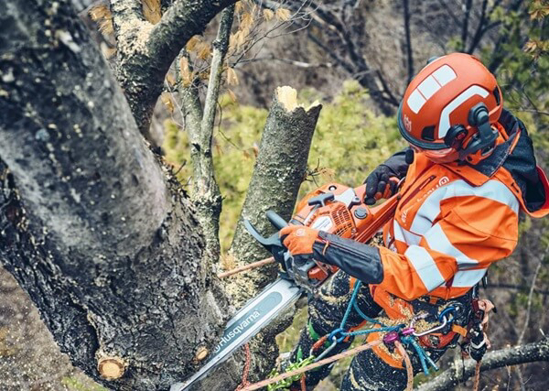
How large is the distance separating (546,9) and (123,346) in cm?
325

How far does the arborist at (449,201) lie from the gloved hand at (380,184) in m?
0.25

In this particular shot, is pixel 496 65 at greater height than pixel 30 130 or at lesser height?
lesser

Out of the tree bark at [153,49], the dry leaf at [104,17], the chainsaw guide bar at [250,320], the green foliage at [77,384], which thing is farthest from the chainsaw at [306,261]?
the green foliage at [77,384]

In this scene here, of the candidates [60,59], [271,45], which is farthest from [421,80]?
[271,45]

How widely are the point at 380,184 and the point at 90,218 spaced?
193 centimetres

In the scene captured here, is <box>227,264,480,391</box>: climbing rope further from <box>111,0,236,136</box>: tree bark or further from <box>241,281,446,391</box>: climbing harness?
<box>111,0,236,136</box>: tree bark

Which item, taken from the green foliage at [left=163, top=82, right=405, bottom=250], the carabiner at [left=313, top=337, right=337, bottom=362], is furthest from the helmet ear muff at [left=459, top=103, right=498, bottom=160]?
the green foliage at [left=163, top=82, right=405, bottom=250]

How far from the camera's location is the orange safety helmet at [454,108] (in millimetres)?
2410

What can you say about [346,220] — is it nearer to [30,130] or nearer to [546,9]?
[30,130]

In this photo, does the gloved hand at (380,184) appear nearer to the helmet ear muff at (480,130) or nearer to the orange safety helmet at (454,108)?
the orange safety helmet at (454,108)

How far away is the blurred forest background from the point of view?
130 inches

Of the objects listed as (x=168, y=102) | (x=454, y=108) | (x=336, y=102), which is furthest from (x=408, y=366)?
(x=336, y=102)

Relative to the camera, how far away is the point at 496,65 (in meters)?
6.16

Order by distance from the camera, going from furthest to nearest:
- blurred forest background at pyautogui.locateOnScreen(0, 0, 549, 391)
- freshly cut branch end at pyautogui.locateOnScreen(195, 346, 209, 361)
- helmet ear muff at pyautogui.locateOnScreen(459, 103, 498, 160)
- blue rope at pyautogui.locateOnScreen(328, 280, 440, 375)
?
1. blurred forest background at pyautogui.locateOnScreen(0, 0, 549, 391)
2. blue rope at pyautogui.locateOnScreen(328, 280, 440, 375)
3. helmet ear muff at pyautogui.locateOnScreen(459, 103, 498, 160)
4. freshly cut branch end at pyautogui.locateOnScreen(195, 346, 209, 361)
